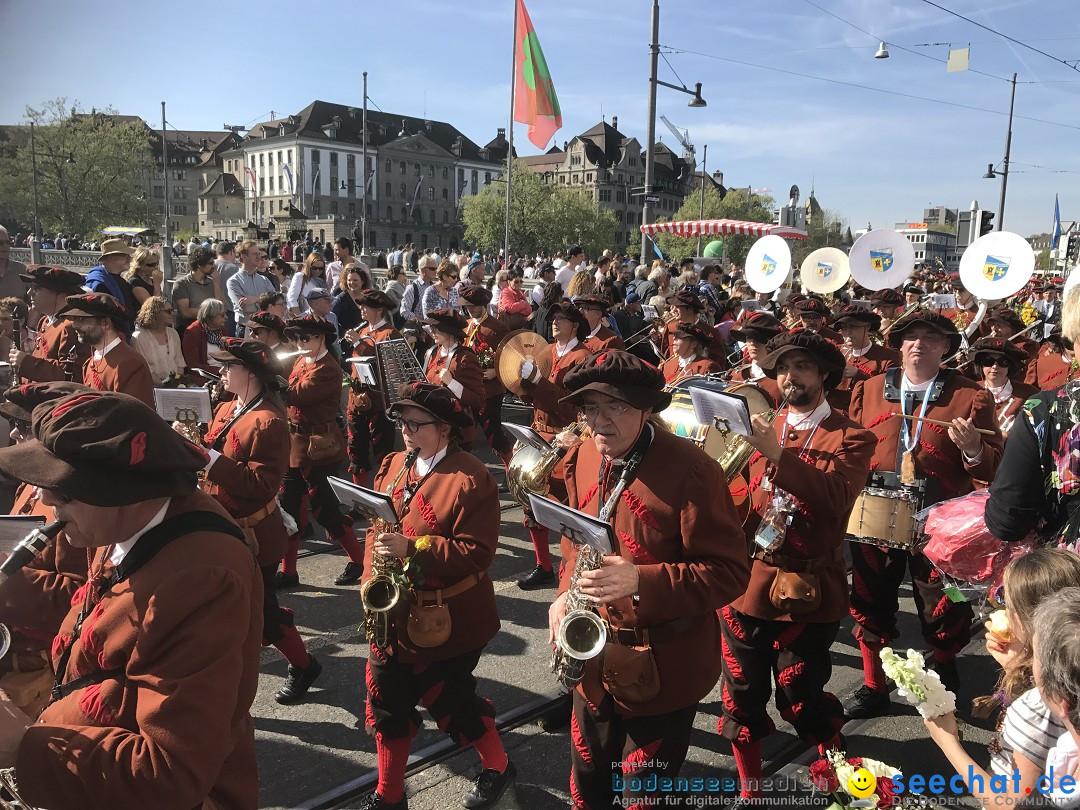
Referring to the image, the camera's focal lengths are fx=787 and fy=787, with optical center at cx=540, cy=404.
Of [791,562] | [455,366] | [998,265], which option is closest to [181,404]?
[455,366]

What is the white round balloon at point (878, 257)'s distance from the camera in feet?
33.8

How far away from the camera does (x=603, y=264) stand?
53.7ft

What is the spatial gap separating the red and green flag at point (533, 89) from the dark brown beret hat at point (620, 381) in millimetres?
14557

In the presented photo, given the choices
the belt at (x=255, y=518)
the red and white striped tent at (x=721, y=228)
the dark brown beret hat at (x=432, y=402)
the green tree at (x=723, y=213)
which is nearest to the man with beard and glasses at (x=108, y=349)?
the belt at (x=255, y=518)

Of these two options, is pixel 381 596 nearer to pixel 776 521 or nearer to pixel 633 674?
pixel 633 674

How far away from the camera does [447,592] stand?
11.8 ft

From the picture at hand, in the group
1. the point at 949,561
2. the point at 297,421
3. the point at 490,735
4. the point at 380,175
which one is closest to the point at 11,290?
the point at 297,421

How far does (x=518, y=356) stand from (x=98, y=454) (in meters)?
6.01

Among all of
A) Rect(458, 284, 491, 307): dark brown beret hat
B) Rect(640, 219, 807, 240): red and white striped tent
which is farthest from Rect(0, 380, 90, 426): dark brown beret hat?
Rect(640, 219, 807, 240): red and white striped tent

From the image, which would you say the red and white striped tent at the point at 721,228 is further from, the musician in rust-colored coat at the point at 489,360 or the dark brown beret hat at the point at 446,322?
the dark brown beret hat at the point at 446,322

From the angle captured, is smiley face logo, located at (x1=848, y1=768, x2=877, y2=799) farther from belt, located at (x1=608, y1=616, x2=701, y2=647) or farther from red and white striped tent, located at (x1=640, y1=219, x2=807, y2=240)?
red and white striped tent, located at (x1=640, y1=219, x2=807, y2=240)

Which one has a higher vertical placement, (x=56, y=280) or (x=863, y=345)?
(x=56, y=280)

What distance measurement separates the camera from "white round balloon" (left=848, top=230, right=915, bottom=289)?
10312mm

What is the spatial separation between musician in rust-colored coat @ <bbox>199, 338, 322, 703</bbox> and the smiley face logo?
317cm
